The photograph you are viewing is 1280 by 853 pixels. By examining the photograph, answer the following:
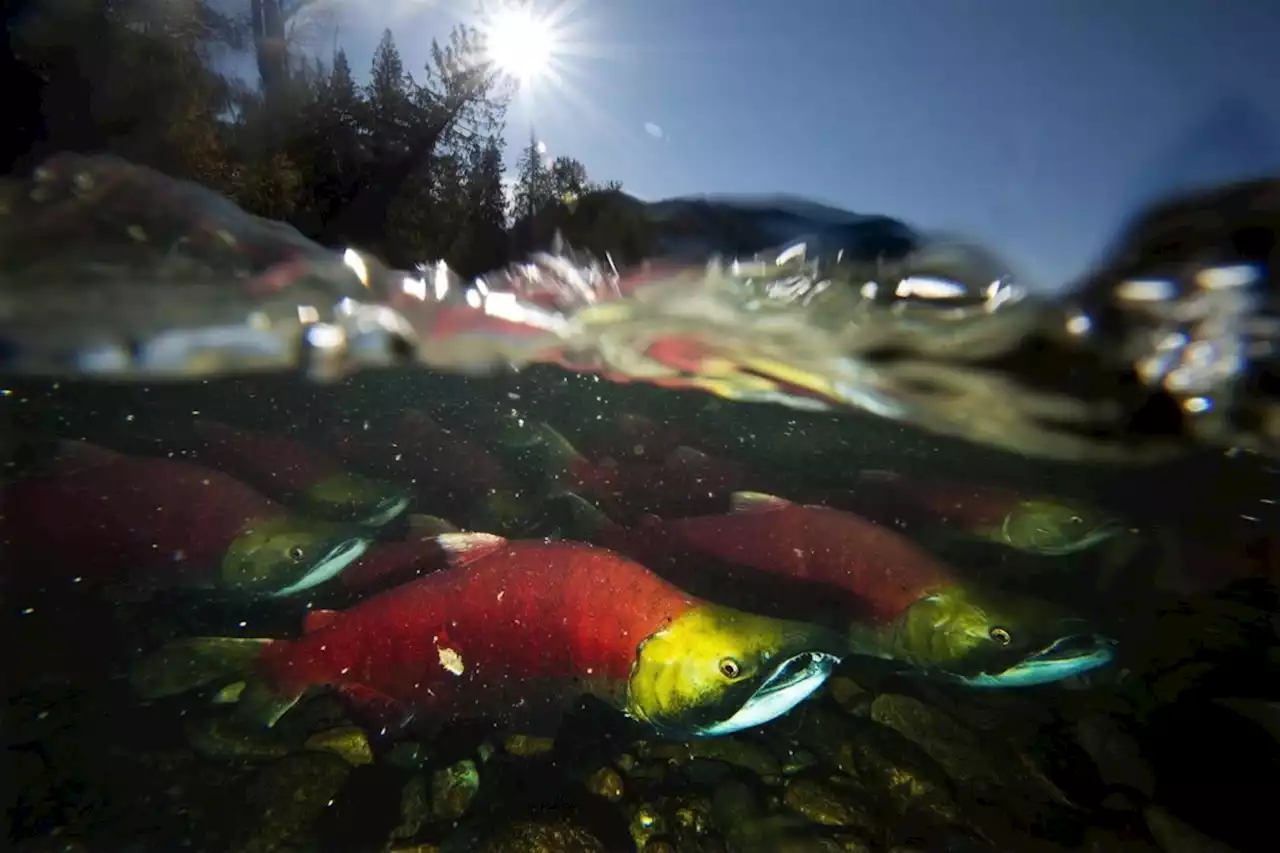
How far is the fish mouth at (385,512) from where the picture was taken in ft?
20.5

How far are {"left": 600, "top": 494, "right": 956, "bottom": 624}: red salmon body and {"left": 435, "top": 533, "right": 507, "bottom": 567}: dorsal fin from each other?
1.37 metres

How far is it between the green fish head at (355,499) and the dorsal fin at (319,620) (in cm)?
131

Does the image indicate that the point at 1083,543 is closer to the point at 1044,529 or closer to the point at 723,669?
the point at 1044,529

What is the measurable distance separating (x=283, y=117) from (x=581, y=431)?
4.74 m

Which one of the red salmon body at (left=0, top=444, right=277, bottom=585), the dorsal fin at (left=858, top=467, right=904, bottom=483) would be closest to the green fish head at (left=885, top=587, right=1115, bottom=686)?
the dorsal fin at (left=858, top=467, right=904, bottom=483)

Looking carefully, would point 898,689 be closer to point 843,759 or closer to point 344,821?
point 843,759

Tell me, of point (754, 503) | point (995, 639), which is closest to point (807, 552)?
point (754, 503)

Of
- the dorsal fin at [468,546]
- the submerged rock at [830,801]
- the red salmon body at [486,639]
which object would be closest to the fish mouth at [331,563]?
the red salmon body at [486,639]

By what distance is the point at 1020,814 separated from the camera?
5137 mm

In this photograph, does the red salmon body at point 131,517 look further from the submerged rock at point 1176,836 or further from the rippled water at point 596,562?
the submerged rock at point 1176,836

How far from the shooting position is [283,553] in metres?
5.24

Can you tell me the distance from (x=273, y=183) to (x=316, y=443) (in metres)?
4.76

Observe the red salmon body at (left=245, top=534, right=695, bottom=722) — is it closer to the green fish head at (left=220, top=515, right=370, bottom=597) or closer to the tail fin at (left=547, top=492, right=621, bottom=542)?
the green fish head at (left=220, top=515, right=370, bottom=597)

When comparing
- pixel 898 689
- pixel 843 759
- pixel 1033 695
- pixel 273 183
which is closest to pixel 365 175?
pixel 273 183
